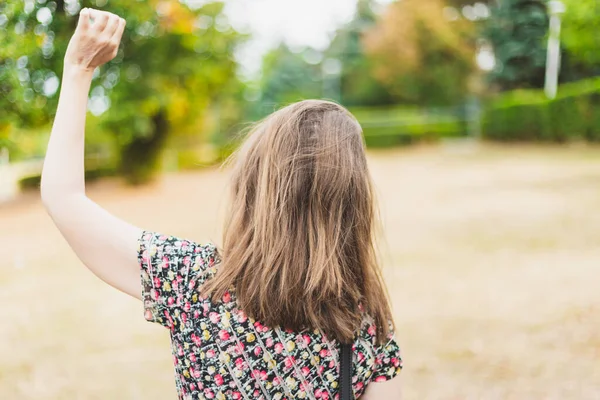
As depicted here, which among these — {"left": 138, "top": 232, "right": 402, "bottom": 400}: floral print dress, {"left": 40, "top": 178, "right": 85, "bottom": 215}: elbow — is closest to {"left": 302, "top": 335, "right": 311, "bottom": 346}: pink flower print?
{"left": 138, "top": 232, "right": 402, "bottom": 400}: floral print dress

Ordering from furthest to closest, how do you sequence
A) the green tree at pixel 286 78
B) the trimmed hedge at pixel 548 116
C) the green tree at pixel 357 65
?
the green tree at pixel 286 78
the green tree at pixel 357 65
the trimmed hedge at pixel 548 116

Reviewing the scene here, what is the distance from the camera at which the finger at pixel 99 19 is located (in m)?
1.13

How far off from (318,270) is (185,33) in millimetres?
14400

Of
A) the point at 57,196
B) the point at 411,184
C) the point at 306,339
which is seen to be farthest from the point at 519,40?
the point at 57,196

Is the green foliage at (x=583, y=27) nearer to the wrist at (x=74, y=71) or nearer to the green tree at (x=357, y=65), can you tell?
the wrist at (x=74, y=71)

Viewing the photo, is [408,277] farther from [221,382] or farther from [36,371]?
[221,382]

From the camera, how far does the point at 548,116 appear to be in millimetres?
22062

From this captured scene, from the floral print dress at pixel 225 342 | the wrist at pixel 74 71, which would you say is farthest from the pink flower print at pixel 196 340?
the wrist at pixel 74 71

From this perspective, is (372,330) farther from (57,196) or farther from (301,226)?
(57,196)

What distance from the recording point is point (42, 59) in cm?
757

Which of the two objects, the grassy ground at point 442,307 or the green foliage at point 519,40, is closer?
the grassy ground at point 442,307

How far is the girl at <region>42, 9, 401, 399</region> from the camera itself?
1136 mm

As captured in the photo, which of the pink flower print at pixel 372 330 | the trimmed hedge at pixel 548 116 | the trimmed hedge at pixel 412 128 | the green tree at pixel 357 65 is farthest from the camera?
the green tree at pixel 357 65


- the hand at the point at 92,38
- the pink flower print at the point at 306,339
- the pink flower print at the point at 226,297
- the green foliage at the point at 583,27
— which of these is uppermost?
the green foliage at the point at 583,27
